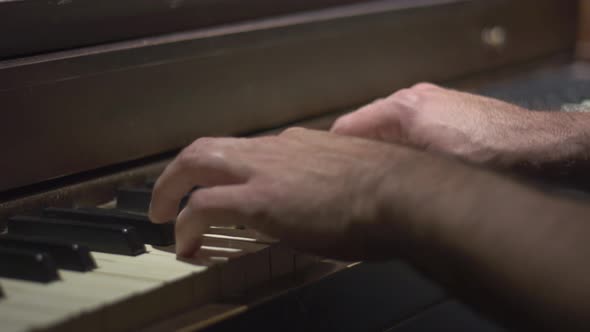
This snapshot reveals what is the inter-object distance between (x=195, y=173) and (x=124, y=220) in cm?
14

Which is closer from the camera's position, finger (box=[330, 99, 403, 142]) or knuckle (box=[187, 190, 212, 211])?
knuckle (box=[187, 190, 212, 211])

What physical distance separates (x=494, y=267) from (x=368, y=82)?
85 cm

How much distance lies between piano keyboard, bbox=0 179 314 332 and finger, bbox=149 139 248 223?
0.11 ft

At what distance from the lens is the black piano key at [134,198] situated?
1.14 m

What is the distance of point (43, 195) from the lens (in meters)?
1.13

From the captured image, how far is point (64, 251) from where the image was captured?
92 cm

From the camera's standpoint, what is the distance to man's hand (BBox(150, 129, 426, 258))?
857 mm

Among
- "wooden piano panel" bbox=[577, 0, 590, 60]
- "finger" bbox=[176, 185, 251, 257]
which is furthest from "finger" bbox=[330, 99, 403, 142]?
"wooden piano panel" bbox=[577, 0, 590, 60]

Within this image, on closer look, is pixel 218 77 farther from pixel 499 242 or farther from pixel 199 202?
Result: pixel 499 242

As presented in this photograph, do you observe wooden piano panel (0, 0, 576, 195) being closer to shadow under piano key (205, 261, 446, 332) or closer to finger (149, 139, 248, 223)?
finger (149, 139, 248, 223)

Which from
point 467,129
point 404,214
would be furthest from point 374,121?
point 404,214

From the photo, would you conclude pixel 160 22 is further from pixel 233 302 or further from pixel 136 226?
pixel 233 302

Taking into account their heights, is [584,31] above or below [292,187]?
below

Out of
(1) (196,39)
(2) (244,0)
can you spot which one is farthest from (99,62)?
(2) (244,0)
